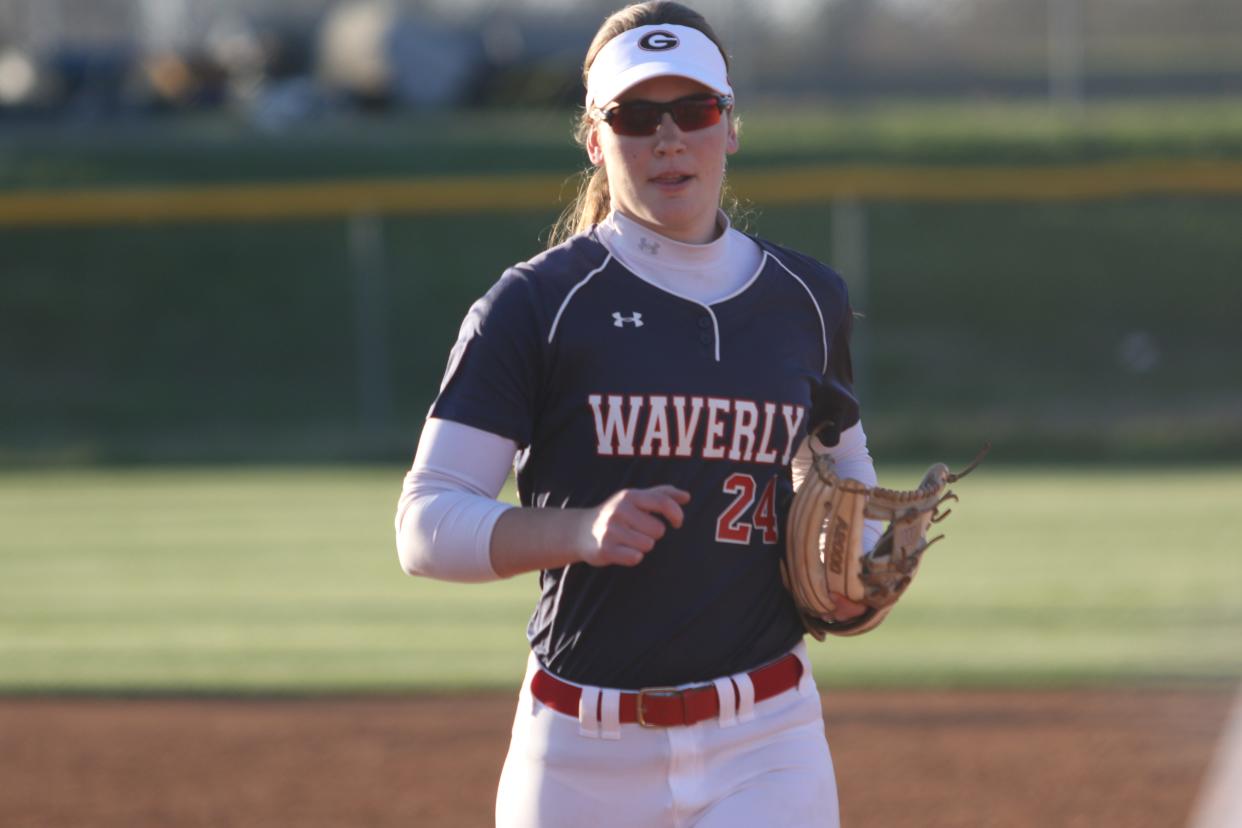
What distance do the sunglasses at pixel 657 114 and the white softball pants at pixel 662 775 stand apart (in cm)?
84

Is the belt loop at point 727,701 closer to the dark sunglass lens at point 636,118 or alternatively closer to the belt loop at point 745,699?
the belt loop at point 745,699

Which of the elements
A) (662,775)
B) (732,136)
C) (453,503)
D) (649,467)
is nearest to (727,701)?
(662,775)

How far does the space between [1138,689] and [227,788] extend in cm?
325

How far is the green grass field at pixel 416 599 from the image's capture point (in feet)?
22.3

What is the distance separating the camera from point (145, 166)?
758 inches

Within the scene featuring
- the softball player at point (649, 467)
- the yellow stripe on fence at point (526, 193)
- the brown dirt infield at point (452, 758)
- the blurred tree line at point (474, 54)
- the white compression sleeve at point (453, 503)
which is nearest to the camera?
the white compression sleeve at point (453, 503)

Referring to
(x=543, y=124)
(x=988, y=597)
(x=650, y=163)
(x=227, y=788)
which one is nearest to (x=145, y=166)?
(x=543, y=124)

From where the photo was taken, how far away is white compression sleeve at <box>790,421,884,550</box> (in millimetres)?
2801

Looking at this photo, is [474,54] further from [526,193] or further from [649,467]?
[649,467]

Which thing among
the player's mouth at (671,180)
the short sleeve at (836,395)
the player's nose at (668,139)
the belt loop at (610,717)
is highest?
the player's nose at (668,139)

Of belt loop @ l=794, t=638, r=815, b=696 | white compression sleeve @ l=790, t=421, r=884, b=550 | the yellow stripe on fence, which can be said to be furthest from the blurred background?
belt loop @ l=794, t=638, r=815, b=696

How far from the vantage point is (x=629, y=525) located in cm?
222

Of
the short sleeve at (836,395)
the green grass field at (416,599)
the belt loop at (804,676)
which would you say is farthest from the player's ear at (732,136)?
the green grass field at (416,599)

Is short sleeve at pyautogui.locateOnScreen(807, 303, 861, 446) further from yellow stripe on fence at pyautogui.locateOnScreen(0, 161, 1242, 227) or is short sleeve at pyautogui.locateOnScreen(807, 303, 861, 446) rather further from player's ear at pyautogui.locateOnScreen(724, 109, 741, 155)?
yellow stripe on fence at pyautogui.locateOnScreen(0, 161, 1242, 227)
